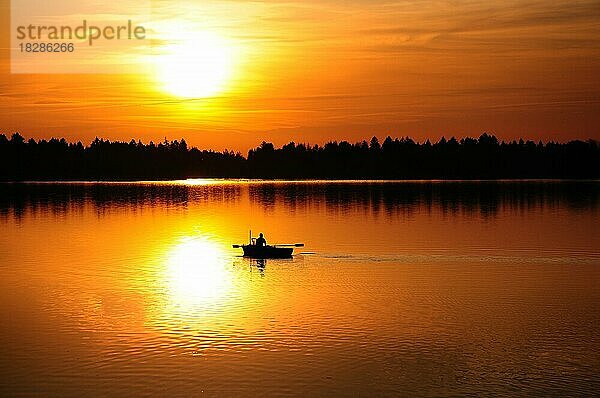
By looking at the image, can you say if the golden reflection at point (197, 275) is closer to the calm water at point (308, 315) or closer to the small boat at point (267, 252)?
the calm water at point (308, 315)

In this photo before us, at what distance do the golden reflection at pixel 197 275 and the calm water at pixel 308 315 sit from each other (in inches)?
7.2

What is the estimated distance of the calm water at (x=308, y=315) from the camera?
34031 millimetres

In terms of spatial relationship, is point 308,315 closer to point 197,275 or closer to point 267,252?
point 197,275

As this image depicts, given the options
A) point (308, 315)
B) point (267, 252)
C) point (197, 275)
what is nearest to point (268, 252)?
point (267, 252)

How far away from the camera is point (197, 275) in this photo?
6406 cm

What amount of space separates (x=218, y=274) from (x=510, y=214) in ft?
248

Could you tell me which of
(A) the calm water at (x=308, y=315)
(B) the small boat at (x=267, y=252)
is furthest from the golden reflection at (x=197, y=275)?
(B) the small boat at (x=267, y=252)

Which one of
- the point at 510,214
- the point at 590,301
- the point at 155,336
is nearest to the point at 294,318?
the point at 155,336

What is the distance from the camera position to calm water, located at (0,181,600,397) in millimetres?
34031

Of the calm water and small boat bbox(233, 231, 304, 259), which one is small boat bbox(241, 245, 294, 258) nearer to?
small boat bbox(233, 231, 304, 259)

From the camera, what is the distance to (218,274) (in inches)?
2552

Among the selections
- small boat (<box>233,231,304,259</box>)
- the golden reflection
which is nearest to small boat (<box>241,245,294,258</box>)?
small boat (<box>233,231,304,259</box>)

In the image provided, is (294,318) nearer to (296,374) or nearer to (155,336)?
(155,336)

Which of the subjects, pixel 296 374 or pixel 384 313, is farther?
pixel 384 313
